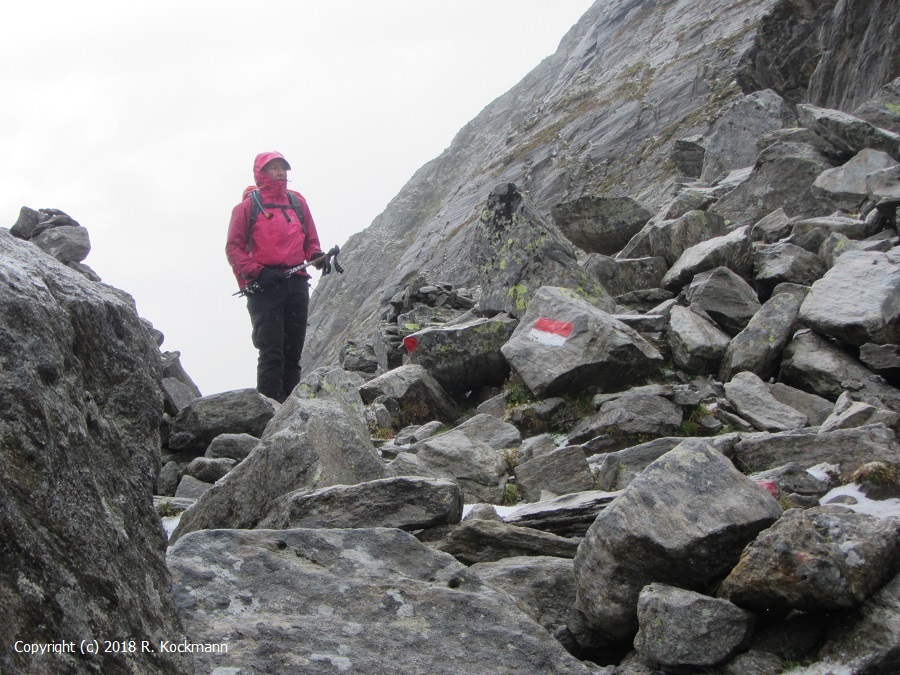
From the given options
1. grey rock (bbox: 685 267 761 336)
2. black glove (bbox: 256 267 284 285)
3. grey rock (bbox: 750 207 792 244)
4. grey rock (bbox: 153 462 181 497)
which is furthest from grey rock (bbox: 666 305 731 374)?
grey rock (bbox: 153 462 181 497)

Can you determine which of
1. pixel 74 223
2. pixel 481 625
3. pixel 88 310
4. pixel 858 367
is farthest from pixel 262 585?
pixel 74 223

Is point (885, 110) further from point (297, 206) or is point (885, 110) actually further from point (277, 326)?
point (277, 326)

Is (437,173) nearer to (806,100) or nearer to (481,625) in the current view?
(806,100)

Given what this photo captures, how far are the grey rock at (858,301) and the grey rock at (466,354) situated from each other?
4225 mm

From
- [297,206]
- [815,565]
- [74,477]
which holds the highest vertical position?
[297,206]

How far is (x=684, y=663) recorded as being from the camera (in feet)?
13.8

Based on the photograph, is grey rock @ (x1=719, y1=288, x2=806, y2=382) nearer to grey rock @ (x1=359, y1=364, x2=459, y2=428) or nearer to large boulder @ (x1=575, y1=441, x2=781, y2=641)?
grey rock @ (x1=359, y1=364, x2=459, y2=428)

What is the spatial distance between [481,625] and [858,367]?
6.89 metres

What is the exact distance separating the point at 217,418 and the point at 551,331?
450 cm

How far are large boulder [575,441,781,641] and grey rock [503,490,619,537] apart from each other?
1039 mm

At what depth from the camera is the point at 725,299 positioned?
11.6 metres

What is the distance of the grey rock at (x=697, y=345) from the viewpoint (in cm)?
1070

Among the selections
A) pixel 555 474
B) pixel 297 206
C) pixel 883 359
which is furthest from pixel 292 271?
pixel 883 359

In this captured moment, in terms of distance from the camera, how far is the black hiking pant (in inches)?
508
